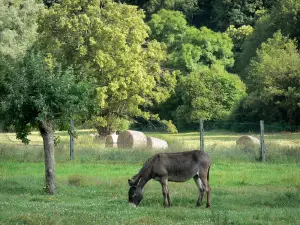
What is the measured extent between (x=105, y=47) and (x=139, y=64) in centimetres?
288

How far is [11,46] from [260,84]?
22.7 m

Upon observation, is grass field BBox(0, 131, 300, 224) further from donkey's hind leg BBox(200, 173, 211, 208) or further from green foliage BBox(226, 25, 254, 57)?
green foliage BBox(226, 25, 254, 57)

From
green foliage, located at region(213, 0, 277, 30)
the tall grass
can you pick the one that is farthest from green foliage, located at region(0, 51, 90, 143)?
green foliage, located at region(213, 0, 277, 30)

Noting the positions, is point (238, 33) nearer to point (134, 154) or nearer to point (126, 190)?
point (134, 154)

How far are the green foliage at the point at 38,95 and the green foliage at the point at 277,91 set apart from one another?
1407 inches

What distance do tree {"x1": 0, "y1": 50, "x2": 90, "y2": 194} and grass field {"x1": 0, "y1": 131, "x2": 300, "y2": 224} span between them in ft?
6.83

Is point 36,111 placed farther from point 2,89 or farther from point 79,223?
point 79,223

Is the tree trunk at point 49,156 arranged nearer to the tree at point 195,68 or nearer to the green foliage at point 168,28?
the tree at point 195,68

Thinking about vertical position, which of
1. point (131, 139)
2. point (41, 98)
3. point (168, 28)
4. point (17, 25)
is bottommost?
point (131, 139)

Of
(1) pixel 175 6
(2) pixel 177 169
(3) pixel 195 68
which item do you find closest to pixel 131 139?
(2) pixel 177 169

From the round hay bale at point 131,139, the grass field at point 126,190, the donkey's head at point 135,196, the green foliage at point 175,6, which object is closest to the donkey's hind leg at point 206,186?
the grass field at point 126,190

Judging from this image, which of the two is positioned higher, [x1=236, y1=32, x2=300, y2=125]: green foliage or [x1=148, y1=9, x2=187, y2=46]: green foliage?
[x1=148, y1=9, x2=187, y2=46]: green foliage

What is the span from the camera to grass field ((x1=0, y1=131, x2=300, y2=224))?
1588cm

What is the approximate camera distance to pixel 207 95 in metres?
67.9
